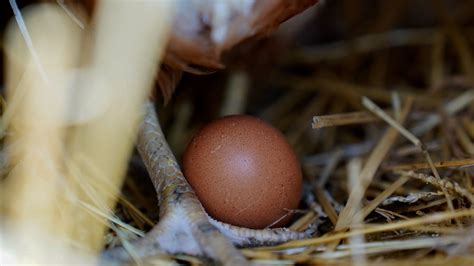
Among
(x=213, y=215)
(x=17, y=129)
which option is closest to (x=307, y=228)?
(x=213, y=215)

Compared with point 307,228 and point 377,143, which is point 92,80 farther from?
point 377,143

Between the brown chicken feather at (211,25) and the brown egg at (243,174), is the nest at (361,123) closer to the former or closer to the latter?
the brown egg at (243,174)

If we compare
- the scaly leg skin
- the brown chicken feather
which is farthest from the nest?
the brown chicken feather

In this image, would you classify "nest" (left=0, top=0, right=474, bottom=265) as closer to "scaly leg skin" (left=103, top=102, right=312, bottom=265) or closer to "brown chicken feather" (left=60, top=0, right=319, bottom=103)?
"scaly leg skin" (left=103, top=102, right=312, bottom=265)

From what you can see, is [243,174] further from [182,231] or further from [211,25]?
[211,25]

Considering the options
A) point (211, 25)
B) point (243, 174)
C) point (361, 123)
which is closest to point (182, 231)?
point (243, 174)

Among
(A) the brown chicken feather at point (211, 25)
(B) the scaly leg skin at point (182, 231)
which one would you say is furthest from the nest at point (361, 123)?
(A) the brown chicken feather at point (211, 25)
